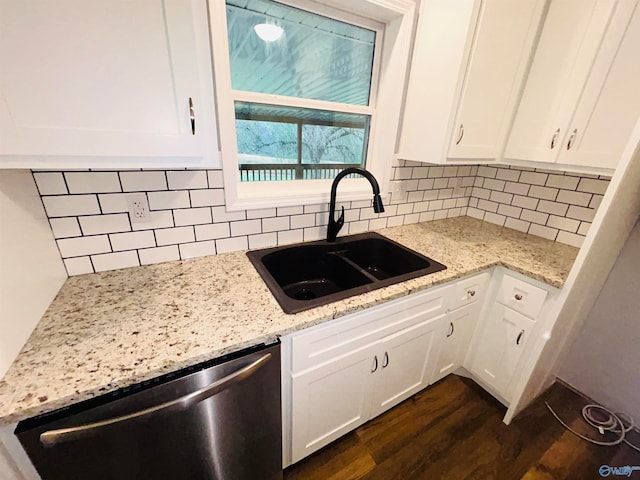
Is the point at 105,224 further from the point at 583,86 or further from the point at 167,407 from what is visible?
the point at 583,86

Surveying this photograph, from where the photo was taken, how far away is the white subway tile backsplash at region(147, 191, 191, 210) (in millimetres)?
1068

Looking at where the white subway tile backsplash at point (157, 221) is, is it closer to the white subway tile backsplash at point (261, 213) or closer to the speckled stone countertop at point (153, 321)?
the speckled stone countertop at point (153, 321)

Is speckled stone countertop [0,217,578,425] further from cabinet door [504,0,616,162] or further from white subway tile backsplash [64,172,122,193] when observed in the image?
cabinet door [504,0,616,162]

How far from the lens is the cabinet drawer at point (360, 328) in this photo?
94cm

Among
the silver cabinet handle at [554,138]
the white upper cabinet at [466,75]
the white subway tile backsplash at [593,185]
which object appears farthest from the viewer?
the white subway tile backsplash at [593,185]

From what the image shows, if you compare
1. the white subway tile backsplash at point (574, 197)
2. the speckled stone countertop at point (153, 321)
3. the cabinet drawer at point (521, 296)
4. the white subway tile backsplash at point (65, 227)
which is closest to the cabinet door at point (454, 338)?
the cabinet drawer at point (521, 296)

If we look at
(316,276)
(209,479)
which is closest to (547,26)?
(316,276)

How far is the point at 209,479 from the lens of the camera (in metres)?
0.88

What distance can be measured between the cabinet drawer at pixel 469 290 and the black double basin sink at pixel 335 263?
0.20 m

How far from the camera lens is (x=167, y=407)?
69 centimetres

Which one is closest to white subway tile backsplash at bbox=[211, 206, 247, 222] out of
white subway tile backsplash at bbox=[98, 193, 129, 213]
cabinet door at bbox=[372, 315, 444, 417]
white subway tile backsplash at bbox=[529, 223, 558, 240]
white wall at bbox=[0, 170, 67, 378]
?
white subway tile backsplash at bbox=[98, 193, 129, 213]

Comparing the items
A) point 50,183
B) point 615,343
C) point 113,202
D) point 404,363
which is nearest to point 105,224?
point 113,202

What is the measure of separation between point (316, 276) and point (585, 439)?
1702 mm

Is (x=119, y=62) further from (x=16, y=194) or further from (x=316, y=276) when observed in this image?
(x=316, y=276)
